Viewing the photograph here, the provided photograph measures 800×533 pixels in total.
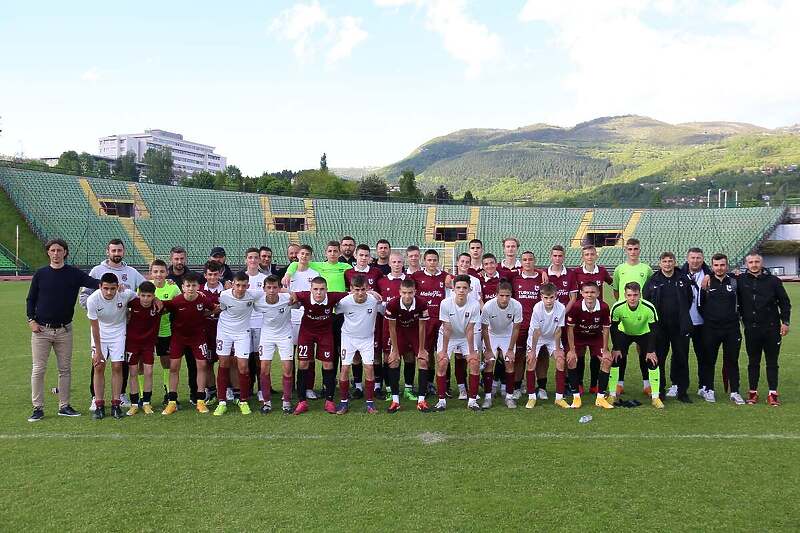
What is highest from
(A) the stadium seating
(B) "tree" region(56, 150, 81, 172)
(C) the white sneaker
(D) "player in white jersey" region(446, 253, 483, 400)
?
(B) "tree" region(56, 150, 81, 172)

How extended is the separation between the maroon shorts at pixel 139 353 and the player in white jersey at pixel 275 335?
1.22 metres

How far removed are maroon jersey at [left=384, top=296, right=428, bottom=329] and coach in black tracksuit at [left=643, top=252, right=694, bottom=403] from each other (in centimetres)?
291

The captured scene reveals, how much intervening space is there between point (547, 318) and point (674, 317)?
1592 mm

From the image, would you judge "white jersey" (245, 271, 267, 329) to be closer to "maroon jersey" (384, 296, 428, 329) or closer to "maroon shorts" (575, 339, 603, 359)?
"maroon jersey" (384, 296, 428, 329)

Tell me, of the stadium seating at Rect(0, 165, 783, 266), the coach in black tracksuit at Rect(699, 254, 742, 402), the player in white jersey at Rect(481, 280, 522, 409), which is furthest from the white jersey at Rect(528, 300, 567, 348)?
the stadium seating at Rect(0, 165, 783, 266)

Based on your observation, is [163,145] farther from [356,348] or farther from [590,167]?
[356,348]

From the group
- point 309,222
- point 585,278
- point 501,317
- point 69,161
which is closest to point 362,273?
point 501,317

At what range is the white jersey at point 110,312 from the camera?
6469 mm

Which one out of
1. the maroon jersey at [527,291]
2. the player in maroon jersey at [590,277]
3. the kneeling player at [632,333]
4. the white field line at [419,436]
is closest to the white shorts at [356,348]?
the white field line at [419,436]

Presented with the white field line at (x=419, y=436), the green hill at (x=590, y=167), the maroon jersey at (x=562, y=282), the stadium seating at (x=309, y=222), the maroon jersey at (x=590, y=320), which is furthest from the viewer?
the green hill at (x=590, y=167)

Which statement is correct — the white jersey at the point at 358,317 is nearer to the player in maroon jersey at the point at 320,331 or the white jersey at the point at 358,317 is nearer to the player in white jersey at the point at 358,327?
the player in white jersey at the point at 358,327

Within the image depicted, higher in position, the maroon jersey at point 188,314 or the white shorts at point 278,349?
the maroon jersey at point 188,314

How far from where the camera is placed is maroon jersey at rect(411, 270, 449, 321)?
732 cm

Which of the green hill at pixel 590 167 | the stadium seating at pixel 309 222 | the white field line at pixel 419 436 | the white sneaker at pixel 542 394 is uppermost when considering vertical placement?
the green hill at pixel 590 167
